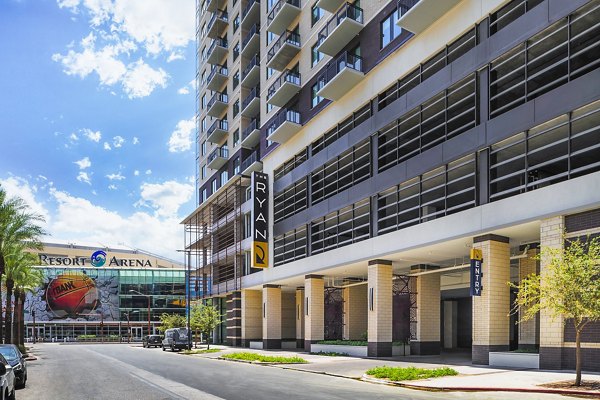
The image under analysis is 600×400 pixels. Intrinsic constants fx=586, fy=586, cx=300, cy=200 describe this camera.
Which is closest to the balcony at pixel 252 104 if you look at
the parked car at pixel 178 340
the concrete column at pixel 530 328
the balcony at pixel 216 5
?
the balcony at pixel 216 5

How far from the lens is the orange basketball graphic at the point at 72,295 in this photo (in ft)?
379

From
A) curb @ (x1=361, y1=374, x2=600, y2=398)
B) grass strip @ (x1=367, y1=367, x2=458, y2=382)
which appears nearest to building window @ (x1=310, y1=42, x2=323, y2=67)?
grass strip @ (x1=367, y1=367, x2=458, y2=382)

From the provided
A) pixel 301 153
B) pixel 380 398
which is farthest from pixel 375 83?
pixel 380 398

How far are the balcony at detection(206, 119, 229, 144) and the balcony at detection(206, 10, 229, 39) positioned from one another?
36.1 ft

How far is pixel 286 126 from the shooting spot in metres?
47.0

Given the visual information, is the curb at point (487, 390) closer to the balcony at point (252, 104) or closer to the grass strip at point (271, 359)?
the grass strip at point (271, 359)

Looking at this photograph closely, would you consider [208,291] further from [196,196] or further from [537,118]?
[537,118]

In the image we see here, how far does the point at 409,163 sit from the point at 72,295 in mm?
100707

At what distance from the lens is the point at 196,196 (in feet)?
263

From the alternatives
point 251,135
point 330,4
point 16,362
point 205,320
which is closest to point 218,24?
point 251,135

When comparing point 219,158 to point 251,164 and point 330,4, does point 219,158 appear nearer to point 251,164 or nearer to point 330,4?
point 251,164

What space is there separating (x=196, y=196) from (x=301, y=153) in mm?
35518

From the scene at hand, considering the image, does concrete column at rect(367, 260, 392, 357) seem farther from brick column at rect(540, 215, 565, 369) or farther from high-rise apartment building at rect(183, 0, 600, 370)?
brick column at rect(540, 215, 565, 369)

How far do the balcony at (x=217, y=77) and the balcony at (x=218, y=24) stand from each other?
13.1 feet
